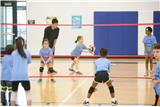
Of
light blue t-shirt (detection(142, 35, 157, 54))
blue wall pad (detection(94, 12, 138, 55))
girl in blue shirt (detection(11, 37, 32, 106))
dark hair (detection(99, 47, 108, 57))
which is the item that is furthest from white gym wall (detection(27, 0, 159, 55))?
girl in blue shirt (detection(11, 37, 32, 106))

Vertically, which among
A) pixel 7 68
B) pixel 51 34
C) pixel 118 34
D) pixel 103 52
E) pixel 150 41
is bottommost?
pixel 7 68

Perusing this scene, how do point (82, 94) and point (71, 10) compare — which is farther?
point (71, 10)

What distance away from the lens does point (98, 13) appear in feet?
24.8

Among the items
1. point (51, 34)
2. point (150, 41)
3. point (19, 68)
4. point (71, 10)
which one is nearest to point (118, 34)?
point (71, 10)

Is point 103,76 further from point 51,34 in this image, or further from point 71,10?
point 71,10

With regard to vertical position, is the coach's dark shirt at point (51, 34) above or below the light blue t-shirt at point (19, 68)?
above

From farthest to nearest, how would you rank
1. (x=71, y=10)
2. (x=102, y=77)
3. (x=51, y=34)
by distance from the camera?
1. (x=71, y=10)
2. (x=51, y=34)
3. (x=102, y=77)

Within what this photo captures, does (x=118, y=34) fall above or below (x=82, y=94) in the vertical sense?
above

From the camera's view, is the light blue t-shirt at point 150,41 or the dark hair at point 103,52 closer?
the dark hair at point 103,52

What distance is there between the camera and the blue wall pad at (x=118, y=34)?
7.43 meters

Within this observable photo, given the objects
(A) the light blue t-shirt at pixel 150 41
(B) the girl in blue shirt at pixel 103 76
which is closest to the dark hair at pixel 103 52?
(B) the girl in blue shirt at pixel 103 76

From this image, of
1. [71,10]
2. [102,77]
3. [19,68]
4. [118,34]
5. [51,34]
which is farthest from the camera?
[71,10]

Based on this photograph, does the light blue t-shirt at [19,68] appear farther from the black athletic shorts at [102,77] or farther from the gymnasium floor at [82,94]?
the black athletic shorts at [102,77]

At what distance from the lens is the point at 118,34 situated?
7.45 metres
